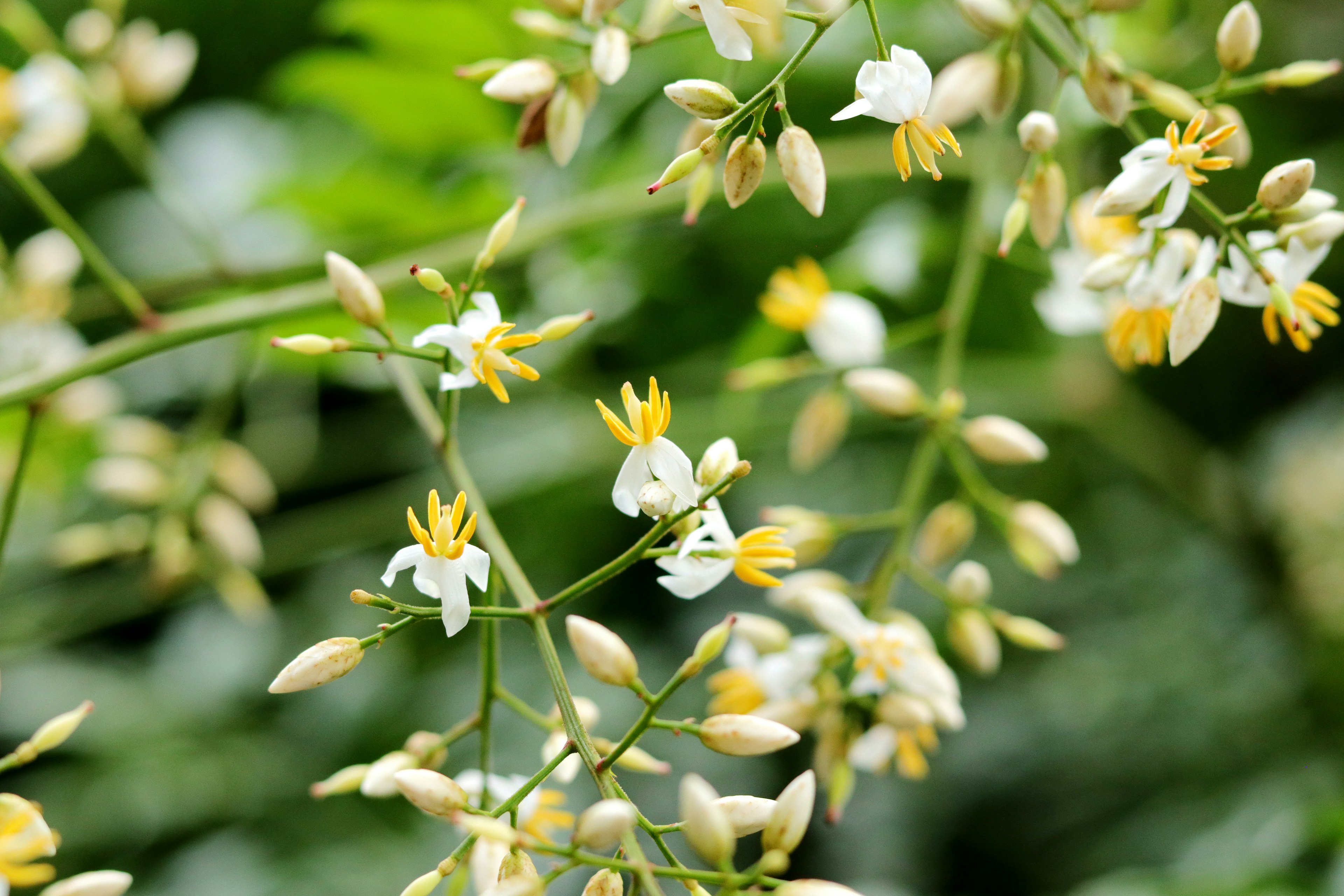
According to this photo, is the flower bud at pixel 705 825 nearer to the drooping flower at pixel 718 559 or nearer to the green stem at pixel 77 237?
the drooping flower at pixel 718 559

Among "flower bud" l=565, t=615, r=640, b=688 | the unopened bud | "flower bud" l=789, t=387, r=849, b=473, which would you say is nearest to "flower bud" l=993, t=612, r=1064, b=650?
the unopened bud

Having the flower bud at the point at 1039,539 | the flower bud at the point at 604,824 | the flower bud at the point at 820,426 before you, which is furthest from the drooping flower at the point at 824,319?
the flower bud at the point at 604,824

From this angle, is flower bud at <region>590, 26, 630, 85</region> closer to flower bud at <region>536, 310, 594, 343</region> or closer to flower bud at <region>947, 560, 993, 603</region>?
flower bud at <region>536, 310, 594, 343</region>

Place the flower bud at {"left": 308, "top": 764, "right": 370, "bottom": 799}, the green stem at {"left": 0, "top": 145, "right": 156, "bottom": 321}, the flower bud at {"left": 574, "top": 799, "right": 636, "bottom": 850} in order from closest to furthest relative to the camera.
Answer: the flower bud at {"left": 574, "top": 799, "right": 636, "bottom": 850}
the flower bud at {"left": 308, "top": 764, "right": 370, "bottom": 799}
the green stem at {"left": 0, "top": 145, "right": 156, "bottom": 321}

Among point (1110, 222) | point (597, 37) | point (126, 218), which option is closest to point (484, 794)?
point (597, 37)

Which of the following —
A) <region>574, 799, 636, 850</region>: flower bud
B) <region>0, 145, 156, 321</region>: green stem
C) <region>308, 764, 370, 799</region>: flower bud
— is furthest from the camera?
<region>0, 145, 156, 321</region>: green stem

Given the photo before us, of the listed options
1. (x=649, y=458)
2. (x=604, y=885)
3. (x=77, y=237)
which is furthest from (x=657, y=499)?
(x=77, y=237)

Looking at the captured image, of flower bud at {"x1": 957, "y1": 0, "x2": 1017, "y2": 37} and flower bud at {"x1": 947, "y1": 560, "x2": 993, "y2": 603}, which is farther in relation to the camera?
flower bud at {"x1": 947, "y1": 560, "x2": 993, "y2": 603}
